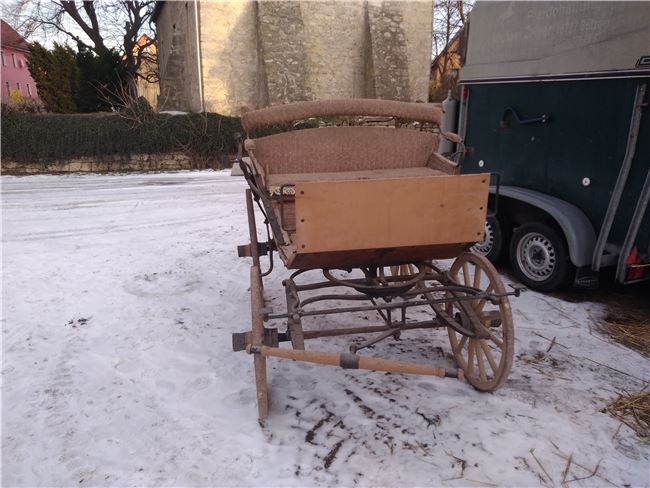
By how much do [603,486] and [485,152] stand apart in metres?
3.70

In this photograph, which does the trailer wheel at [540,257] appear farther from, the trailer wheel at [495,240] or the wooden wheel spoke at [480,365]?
the wooden wheel spoke at [480,365]

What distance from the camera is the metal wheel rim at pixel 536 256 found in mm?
4242

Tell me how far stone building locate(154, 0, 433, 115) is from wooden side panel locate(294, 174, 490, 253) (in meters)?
14.3

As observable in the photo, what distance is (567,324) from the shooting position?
12.4ft

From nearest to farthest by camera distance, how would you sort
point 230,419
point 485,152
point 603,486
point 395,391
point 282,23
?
point 603,486, point 230,419, point 395,391, point 485,152, point 282,23

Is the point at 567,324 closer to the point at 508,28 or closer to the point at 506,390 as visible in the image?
the point at 506,390

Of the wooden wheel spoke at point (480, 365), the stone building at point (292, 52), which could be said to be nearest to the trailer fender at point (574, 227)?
the wooden wheel spoke at point (480, 365)

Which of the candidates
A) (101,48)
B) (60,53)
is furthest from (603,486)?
(101,48)

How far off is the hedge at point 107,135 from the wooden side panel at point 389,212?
33.7 feet

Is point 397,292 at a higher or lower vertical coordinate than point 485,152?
lower

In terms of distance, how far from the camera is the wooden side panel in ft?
7.29

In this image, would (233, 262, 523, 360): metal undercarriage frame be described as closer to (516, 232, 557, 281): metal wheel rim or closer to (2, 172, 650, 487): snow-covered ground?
(2, 172, 650, 487): snow-covered ground

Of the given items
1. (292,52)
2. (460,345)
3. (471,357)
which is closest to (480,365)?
(471,357)

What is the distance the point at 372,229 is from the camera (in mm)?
2330
